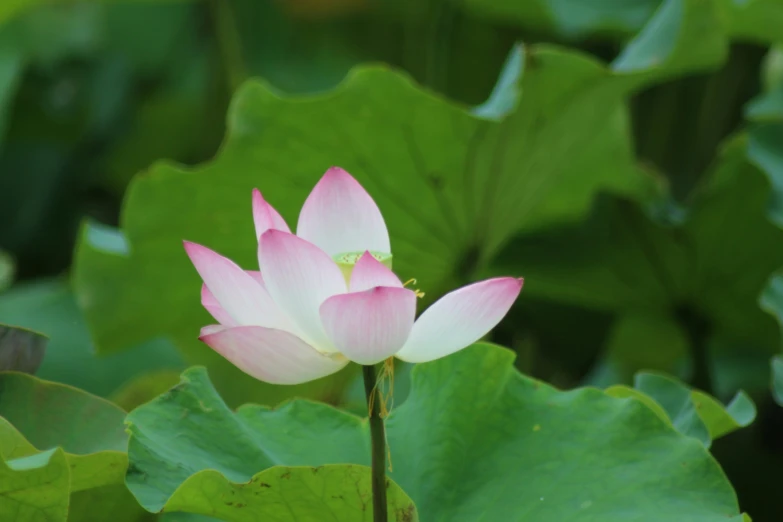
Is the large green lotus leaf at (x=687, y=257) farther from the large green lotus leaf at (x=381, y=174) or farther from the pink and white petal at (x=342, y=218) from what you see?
the pink and white petal at (x=342, y=218)

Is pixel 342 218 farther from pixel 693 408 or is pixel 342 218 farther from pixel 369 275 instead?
pixel 693 408

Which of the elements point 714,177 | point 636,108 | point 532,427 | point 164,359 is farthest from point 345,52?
point 532,427

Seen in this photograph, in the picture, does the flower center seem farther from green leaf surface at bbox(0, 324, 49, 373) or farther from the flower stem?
green leaf surface at bbox(0, 324, 49, 373)

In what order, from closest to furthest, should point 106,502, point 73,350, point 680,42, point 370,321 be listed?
point 370,321
point 106,502
point 680,42
point 73,350

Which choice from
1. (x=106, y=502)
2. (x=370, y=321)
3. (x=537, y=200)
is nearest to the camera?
(x=370, y=321)

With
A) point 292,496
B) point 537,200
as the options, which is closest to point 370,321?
point 292,496

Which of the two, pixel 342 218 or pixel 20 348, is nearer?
pixel 342 218

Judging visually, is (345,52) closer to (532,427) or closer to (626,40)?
(626,40)
